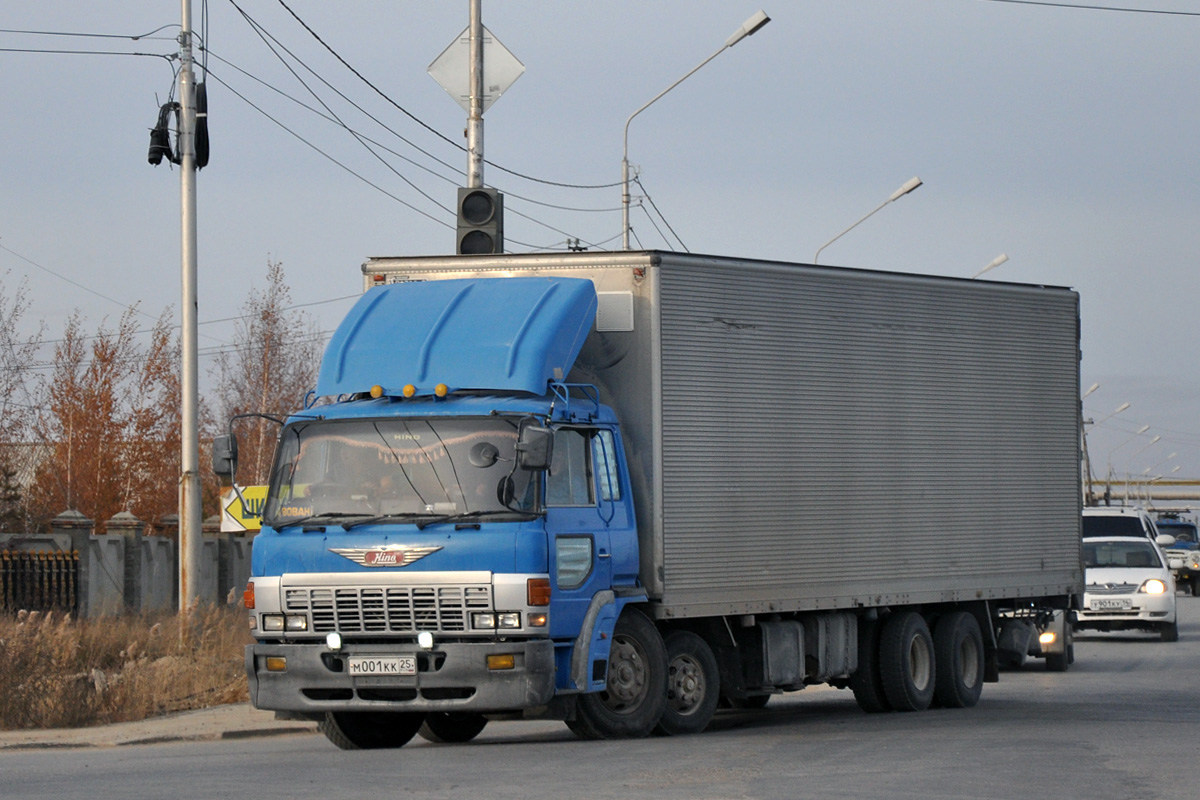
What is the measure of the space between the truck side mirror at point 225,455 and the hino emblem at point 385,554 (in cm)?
143

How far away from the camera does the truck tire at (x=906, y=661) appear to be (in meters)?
15.9

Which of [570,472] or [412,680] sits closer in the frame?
[412,680]

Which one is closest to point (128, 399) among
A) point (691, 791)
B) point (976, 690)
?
point (976, 690)

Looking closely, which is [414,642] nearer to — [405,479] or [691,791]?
[405,479]

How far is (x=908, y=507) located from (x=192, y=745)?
6.68 meters

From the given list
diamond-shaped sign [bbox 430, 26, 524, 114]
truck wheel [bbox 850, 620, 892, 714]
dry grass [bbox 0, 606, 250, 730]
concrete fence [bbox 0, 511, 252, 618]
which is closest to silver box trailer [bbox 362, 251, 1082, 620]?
truck wheel [bbox 850, 620, 892, 714]

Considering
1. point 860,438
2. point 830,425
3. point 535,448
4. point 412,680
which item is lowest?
point 412,680

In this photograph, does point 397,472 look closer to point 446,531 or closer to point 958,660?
point 446,531

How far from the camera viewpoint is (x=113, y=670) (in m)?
18.6

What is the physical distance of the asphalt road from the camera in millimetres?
9789

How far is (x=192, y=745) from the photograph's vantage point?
13555 millimetres

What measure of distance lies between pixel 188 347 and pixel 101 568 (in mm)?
12305

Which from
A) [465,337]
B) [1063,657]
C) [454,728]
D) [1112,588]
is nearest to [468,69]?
[465,337]

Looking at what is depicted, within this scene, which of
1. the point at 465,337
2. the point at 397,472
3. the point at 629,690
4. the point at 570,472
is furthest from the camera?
the point at 629,690
